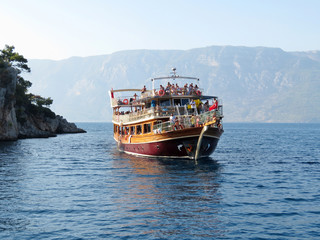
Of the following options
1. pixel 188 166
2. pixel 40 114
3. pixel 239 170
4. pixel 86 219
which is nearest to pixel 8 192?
pixel 86 219

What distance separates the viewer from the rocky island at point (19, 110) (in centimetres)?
6412

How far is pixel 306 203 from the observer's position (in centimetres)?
2019

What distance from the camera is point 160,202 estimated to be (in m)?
20.2

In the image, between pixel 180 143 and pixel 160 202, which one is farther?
pixel 180 143

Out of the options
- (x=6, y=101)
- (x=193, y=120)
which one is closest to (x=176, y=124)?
(x=193, y=120)

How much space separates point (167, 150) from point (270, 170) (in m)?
9.63

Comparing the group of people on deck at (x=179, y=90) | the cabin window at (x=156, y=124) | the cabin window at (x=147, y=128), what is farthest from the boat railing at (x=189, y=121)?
the group of people on deck at (x=179, y=90)

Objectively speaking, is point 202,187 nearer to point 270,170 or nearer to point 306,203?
point 306,203

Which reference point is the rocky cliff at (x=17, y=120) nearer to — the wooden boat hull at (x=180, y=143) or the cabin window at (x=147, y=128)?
the cabin window at (x=147, y=128)

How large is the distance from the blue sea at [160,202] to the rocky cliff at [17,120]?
3368 cm

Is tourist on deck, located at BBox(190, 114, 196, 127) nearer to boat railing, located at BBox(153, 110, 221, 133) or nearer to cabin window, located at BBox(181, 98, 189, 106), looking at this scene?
boat railing, located at BBox(153, 110, 221, 133)

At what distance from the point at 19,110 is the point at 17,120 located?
2058 mm

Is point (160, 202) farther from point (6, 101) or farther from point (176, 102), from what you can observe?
point (6, 101)

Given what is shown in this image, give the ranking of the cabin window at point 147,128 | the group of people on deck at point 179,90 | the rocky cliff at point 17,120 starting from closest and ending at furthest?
1. the group of people on deck at point 179,90
2. the cabin window at point 147,128
3. the rocky cliff at point 17,120
